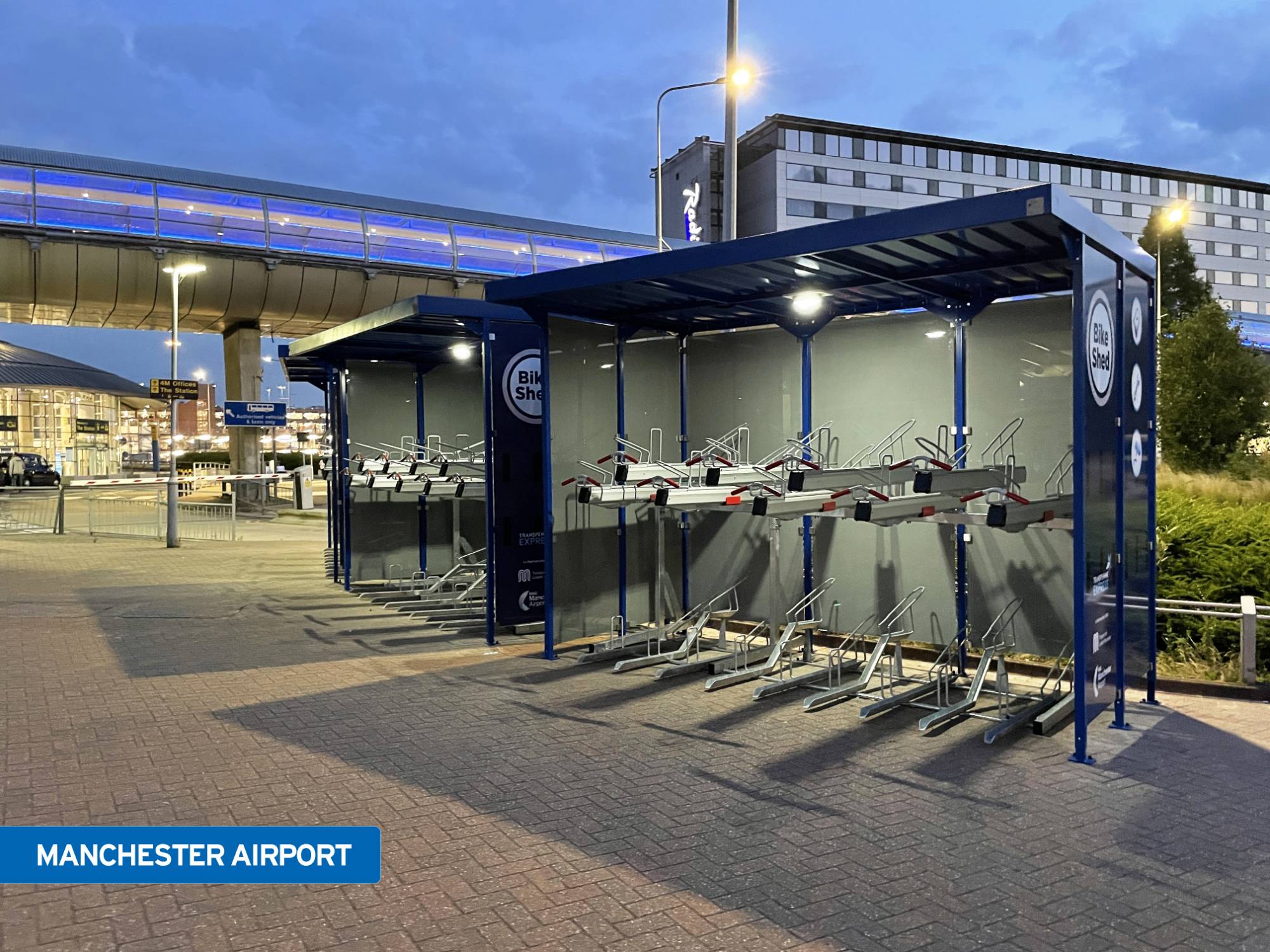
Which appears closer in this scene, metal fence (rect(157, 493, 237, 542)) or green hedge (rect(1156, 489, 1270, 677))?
green hedge (rect(1156, 489, 1270, 677))

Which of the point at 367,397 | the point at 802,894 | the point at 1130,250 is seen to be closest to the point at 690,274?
the point at 1130,250

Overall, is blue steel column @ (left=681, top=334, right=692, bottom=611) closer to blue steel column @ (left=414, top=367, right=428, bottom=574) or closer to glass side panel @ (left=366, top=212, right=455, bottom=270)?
blue steel column @ (left=414, top=367, right=428, bottom=574)

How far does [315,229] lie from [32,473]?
78.9ft

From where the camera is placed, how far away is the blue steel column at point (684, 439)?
396 inches

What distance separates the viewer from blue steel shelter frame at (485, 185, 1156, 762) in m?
5.81

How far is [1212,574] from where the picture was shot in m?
8.66

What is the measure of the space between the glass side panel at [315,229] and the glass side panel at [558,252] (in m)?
4.92

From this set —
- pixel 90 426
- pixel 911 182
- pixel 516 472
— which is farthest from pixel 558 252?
pixel 911 182

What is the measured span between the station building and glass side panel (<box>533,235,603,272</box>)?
87.6 feet

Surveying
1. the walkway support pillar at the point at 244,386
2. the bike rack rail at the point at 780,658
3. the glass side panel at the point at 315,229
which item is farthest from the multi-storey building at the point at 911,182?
the bike rack rail at the point at 780,658

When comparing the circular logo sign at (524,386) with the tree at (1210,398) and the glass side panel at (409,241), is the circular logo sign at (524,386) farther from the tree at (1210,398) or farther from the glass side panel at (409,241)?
the glass side panel at (409,241)

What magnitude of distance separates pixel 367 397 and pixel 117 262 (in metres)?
12.5

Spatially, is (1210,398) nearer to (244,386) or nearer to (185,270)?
A: (185,270)
